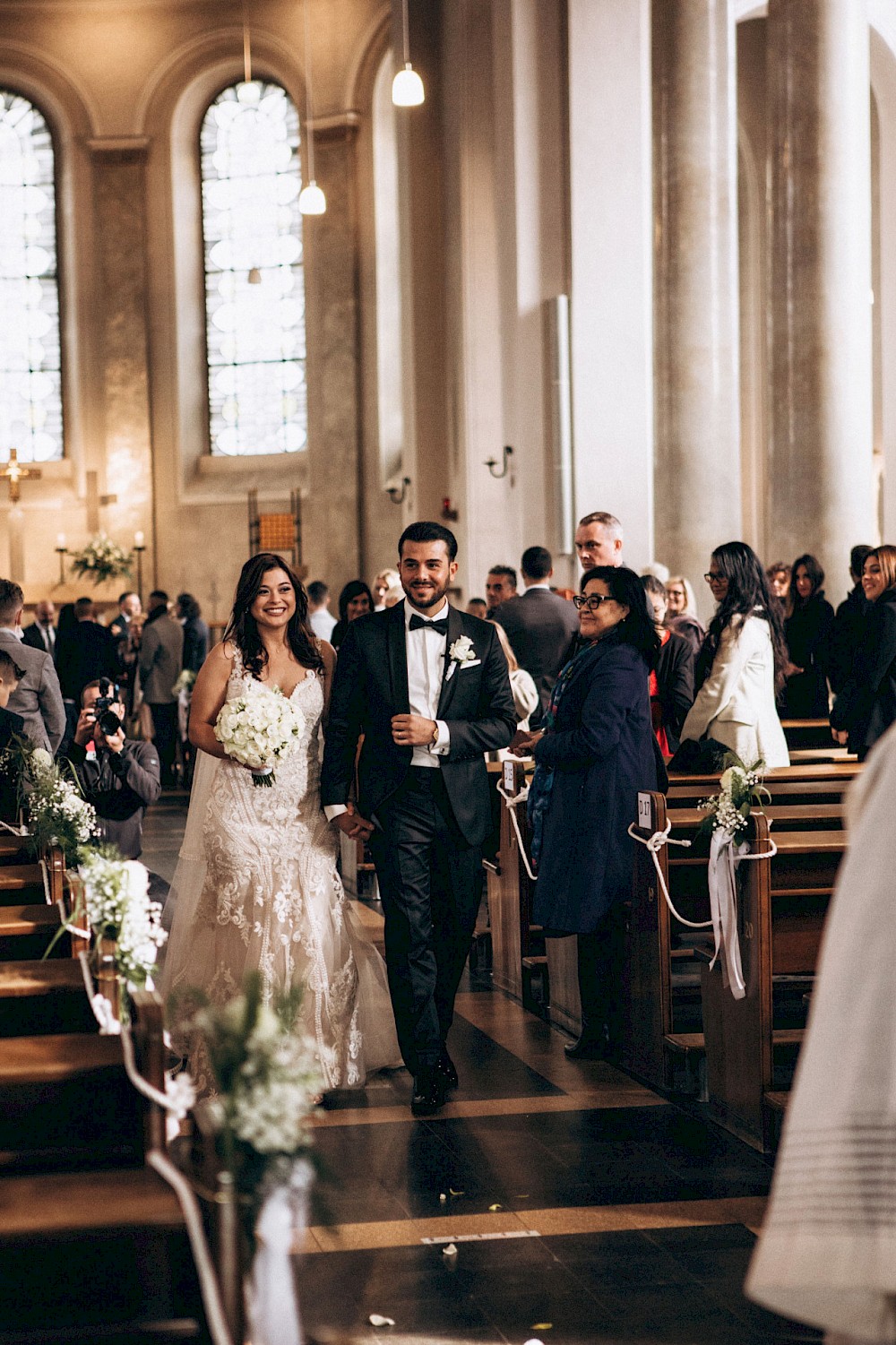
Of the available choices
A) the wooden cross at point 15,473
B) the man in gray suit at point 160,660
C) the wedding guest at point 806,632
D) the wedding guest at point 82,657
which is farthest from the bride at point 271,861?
the wooden cross at point 15,473

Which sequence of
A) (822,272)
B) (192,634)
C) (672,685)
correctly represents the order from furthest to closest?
(192,634), (822,272), (672,685)

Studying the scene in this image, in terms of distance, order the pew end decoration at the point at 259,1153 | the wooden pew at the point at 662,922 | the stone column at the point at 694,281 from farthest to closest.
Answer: the stone column at the point at 694,281
the wooden pew at the point at 662,922
the pew end decoration at the point at 259,1153

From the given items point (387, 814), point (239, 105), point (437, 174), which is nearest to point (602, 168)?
point (437, 174)

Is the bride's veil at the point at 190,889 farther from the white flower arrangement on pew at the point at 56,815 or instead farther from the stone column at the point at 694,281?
the stone column at the point at 694,281

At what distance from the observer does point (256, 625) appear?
16.6ft

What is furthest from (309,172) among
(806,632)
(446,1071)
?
(446,1071)

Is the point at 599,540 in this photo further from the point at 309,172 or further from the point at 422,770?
the point at 309,172

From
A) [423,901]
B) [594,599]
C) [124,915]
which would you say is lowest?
[423,901]

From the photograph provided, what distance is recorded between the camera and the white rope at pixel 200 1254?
2.26 metres

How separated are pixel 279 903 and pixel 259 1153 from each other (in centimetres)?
271

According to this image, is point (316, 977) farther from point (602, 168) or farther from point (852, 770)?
point (602, 168)

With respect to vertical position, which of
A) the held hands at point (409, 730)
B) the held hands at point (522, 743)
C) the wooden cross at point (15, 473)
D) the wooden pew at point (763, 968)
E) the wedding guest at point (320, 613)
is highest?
the wooden cross at point (15, 473)

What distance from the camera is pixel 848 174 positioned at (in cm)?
979

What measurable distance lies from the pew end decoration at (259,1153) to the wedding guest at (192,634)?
12.6 metres
